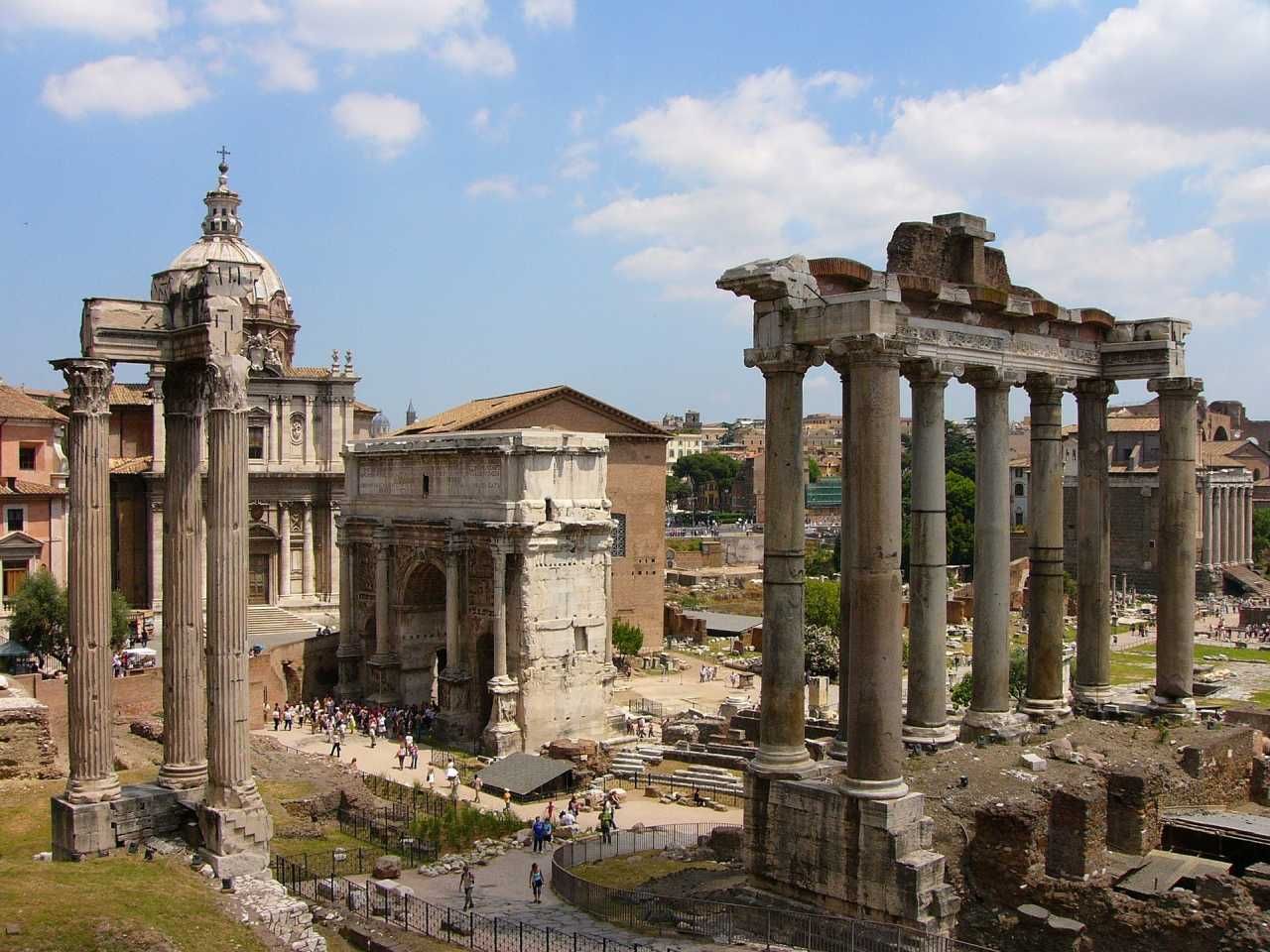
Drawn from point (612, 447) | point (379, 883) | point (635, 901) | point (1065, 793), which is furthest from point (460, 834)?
point (612, 447)

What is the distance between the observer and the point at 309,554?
47.6 metres

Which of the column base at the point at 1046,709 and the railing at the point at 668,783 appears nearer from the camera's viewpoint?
the column base at the point at 1046,709

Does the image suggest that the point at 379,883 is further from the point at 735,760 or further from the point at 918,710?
the point at 735,760

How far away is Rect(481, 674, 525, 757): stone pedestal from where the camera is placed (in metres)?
34.0

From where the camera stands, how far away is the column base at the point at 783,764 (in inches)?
607

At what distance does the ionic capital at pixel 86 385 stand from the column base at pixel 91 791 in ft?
15.8

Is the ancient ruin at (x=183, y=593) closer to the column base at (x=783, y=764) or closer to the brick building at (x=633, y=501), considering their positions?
the column base at (x=783, y=764)

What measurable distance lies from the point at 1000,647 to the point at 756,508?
124751mm

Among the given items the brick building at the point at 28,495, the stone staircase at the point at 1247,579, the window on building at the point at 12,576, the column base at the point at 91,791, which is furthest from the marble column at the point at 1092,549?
the stone staircase at the point at 1247,579

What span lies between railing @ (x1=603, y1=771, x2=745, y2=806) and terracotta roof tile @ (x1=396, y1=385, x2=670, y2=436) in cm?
1874

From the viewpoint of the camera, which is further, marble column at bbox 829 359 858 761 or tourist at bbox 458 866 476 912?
tourist at bbox 458 866 476 912

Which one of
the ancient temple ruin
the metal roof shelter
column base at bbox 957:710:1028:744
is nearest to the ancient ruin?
column base at bbox 957:710:1028:744

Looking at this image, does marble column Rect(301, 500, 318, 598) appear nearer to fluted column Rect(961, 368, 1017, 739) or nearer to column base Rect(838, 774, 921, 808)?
fluted column Rect(961, 368, 1017, 739)

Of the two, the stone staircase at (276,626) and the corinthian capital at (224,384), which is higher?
the corinthian capital at (224,384)
